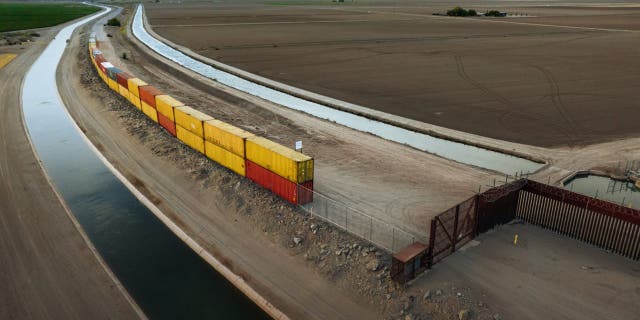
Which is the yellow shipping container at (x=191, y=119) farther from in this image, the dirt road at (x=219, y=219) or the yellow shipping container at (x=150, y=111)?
the yellow shipping container at (x=150, y=111)

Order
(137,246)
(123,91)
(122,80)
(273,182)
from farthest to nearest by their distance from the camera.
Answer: (123,91), (122,80), (273,182), (137,246)

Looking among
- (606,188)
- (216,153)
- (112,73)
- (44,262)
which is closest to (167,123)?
(216,153)

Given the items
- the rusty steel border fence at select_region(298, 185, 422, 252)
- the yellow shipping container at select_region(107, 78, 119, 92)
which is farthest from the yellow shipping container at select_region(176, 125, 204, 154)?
the yellow shipping container at select_region(107, 78, 119, 92)

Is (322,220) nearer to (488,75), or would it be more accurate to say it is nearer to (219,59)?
(488,75)

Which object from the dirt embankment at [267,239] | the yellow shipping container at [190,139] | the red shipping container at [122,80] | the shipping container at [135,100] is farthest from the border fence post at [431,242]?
the red shipping container at [122,80]

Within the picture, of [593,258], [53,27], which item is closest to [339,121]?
[593,258]

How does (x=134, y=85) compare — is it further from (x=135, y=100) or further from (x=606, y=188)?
(x=606, y=188)

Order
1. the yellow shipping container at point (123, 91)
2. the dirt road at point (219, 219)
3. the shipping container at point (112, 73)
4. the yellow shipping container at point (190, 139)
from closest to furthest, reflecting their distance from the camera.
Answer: the dirt road at point (219, 219)
the yellow shipping container at point (190, 139)
the yellow shipping container at point (123, 91)
the shipping container at point (112, 73)
